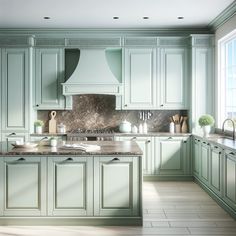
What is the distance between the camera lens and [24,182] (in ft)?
13.1

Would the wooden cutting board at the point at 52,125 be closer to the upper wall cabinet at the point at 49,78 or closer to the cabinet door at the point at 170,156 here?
the upper wall cabinet at the point at 49,78

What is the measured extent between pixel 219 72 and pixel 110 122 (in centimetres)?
213

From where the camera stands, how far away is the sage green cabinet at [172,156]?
655 centimetres

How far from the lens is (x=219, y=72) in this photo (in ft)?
21.3

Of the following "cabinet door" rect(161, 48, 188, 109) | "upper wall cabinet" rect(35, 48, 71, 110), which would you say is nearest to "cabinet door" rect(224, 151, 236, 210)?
"cabinet door" rect(161, 48, 188, 109)

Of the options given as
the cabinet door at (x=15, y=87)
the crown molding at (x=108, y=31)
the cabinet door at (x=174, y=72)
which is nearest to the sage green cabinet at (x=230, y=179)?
the cabinet door at (x=174, y=72)

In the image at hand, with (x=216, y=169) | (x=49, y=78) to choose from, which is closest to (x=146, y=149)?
(x=216, y=169)

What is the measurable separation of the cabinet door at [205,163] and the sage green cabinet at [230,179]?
34.1 inches

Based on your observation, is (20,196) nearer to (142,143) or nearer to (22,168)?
(22,168)

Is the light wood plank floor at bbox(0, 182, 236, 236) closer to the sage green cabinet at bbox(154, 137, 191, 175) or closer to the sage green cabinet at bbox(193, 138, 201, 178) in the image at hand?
the sage green cabinet at bbox(193, 138, 201, 178)

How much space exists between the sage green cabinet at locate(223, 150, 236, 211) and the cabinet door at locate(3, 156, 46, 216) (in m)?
2.05

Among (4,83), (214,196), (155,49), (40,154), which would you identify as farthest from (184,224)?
(4,83)

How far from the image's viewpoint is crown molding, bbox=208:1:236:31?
18.1ft

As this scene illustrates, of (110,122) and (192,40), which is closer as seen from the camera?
(192,40)
